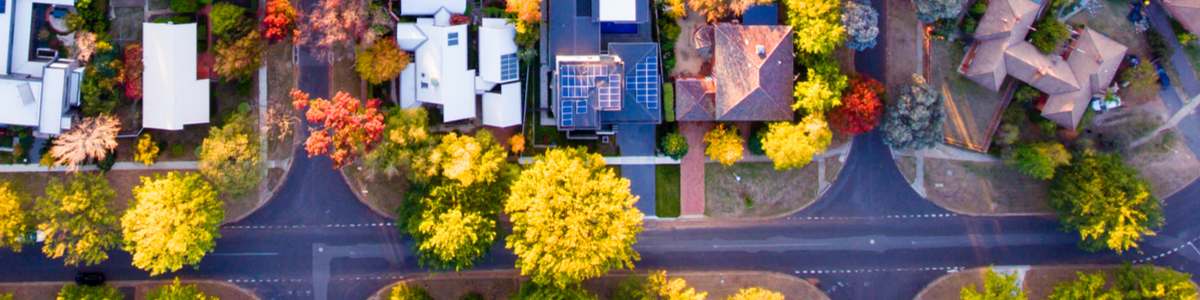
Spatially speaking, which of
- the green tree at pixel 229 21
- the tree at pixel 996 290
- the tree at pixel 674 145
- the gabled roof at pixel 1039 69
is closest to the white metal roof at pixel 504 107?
the tree at pixel 674 145

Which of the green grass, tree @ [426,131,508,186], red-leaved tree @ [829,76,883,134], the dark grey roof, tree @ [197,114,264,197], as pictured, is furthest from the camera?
the green grass

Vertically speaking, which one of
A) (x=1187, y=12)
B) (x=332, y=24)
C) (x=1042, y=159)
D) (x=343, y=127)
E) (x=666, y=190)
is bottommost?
Answer: (x=666, y=190)

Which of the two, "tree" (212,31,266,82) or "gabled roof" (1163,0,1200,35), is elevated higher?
"gabled roof" (1163,0,1200,35)

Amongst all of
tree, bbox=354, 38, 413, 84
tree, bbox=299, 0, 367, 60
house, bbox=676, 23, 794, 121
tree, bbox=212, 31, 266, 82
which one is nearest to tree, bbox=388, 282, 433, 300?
tree, bbox=354, 38, 413, 84

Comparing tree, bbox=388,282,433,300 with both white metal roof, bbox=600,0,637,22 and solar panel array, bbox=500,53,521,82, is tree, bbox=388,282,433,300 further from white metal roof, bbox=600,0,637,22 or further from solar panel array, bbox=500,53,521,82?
white metal roof, bbox=600,0,637,22

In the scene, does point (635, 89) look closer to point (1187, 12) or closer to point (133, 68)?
point (133, 68)

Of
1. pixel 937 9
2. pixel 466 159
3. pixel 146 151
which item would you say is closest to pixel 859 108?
pixel 937 9

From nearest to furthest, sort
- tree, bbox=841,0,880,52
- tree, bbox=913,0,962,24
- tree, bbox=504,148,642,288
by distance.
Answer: tree, bbox=504,148,642,288, tree, bbox=841,0,880,52, tree, bbox=913,0,962,24

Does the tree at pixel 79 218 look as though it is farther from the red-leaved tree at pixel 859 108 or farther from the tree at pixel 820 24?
the red-leaved tree at pixel 859 108
